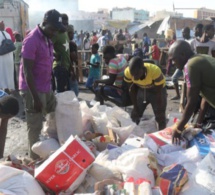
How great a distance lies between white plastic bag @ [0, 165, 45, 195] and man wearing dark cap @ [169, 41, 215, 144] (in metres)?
1.23

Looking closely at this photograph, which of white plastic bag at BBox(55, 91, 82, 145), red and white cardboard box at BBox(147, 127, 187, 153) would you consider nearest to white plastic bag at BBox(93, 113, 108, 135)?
white plastic bag at BBox(55, 91, 82, 145)

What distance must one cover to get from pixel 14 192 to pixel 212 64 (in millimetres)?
1827

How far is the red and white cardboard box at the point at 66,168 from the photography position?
246 cm

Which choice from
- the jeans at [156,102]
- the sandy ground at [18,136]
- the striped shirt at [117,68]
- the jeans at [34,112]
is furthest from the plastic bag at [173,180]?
the striped shirt at [117,68]

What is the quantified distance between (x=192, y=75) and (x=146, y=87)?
150 centimetres

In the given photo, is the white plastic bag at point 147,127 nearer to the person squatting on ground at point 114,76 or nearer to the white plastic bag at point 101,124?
the white plastic bag at point 101,124

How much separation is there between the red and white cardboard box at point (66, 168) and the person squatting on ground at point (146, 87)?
1637 mm

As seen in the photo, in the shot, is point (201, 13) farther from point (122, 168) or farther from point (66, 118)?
point (122, 168)

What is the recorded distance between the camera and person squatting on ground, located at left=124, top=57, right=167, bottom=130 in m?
3.98

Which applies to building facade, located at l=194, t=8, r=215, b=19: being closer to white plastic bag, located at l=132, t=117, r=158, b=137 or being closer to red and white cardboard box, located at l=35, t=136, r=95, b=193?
white plastic bag, located at l=132, t=117, r=158, b=137

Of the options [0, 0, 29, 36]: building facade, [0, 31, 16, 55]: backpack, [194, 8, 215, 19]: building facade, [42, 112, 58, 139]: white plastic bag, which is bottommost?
[42, 112, 58, 139]: white plastic bag

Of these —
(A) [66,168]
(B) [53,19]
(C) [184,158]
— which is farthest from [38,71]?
(C) [184,158]

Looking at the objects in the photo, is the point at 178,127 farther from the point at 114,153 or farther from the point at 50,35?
the point at 50,35

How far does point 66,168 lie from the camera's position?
2.50 m
